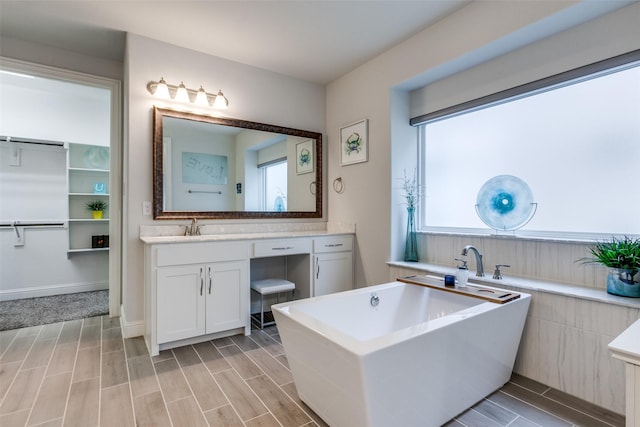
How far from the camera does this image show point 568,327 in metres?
1.91

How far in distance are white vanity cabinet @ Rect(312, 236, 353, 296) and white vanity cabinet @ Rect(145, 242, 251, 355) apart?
0.76 meters

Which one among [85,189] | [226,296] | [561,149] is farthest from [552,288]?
[85,189]

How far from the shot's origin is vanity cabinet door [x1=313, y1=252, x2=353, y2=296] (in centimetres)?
326

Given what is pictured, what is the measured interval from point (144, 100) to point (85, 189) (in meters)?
2.38

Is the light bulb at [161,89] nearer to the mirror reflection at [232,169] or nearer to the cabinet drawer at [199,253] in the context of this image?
the mirror reflection at [232,169]

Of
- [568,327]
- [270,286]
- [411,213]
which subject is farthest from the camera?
[411,213]

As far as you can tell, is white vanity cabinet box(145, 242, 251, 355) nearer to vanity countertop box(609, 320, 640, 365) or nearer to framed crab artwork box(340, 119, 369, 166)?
framed crab artwork box(340, 119, 369, 166)

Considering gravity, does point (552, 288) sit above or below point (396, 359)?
above

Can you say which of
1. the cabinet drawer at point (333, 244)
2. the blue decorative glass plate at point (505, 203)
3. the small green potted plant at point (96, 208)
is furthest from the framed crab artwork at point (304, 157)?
the small green potted plant at point (96, 208)

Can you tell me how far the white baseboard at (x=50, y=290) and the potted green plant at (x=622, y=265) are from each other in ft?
17.6

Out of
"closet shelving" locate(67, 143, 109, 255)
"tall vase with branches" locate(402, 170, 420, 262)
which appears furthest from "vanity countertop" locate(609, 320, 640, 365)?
"closet shelving" locate(67, 143, 109, 255)

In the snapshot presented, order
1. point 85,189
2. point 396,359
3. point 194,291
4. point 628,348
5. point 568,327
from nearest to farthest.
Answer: point 628,348 → point 396,359 → point 568,327 → point 194,291 → point 85,189

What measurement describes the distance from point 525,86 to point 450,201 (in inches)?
42.4

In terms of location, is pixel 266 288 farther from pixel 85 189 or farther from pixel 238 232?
pixel 85 189
